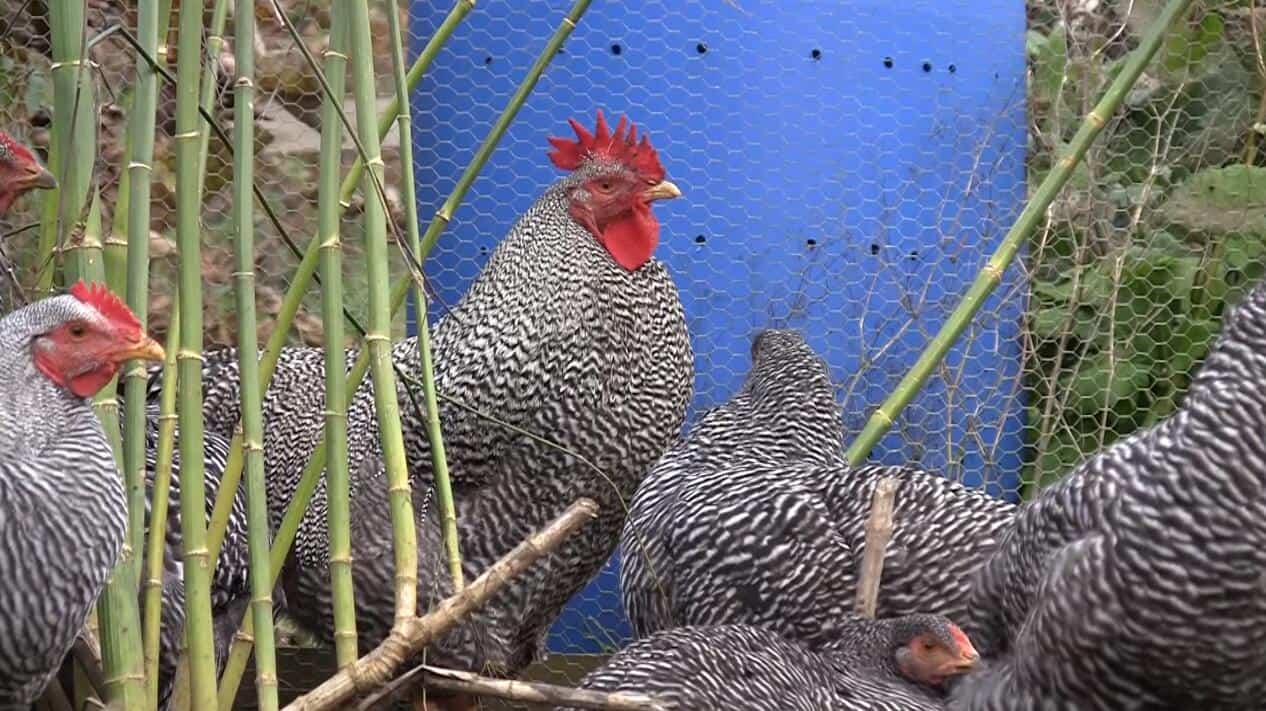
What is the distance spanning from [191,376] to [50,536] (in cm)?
34

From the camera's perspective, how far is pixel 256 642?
195cm

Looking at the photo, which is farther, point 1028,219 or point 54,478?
point 1028,219

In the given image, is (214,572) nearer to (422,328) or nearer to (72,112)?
(422,328)

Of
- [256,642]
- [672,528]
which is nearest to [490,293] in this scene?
[672,528]

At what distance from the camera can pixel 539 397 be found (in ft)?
11.4

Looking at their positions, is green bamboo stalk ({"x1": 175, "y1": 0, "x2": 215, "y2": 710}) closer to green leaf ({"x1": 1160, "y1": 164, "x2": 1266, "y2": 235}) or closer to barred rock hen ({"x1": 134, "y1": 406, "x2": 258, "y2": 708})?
barred rock hen ({"x1": 134, "y1": 406, "x2": 258, "y2": 708})

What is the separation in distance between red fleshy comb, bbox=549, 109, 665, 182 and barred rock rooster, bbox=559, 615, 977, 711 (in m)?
1.32

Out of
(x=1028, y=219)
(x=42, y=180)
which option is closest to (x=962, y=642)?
(x=1028, y=219)

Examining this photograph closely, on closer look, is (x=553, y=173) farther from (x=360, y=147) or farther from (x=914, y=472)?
(x=360, y=147)

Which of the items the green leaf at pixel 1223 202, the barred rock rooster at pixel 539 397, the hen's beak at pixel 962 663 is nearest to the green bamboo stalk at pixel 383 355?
the hen's beak at pixel 962 663

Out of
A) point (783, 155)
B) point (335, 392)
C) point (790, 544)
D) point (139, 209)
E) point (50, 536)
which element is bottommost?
point (790, 544)

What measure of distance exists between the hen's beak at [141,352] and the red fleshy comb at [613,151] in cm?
175

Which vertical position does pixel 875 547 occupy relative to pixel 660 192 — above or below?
below

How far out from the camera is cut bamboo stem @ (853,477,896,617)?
296cm
